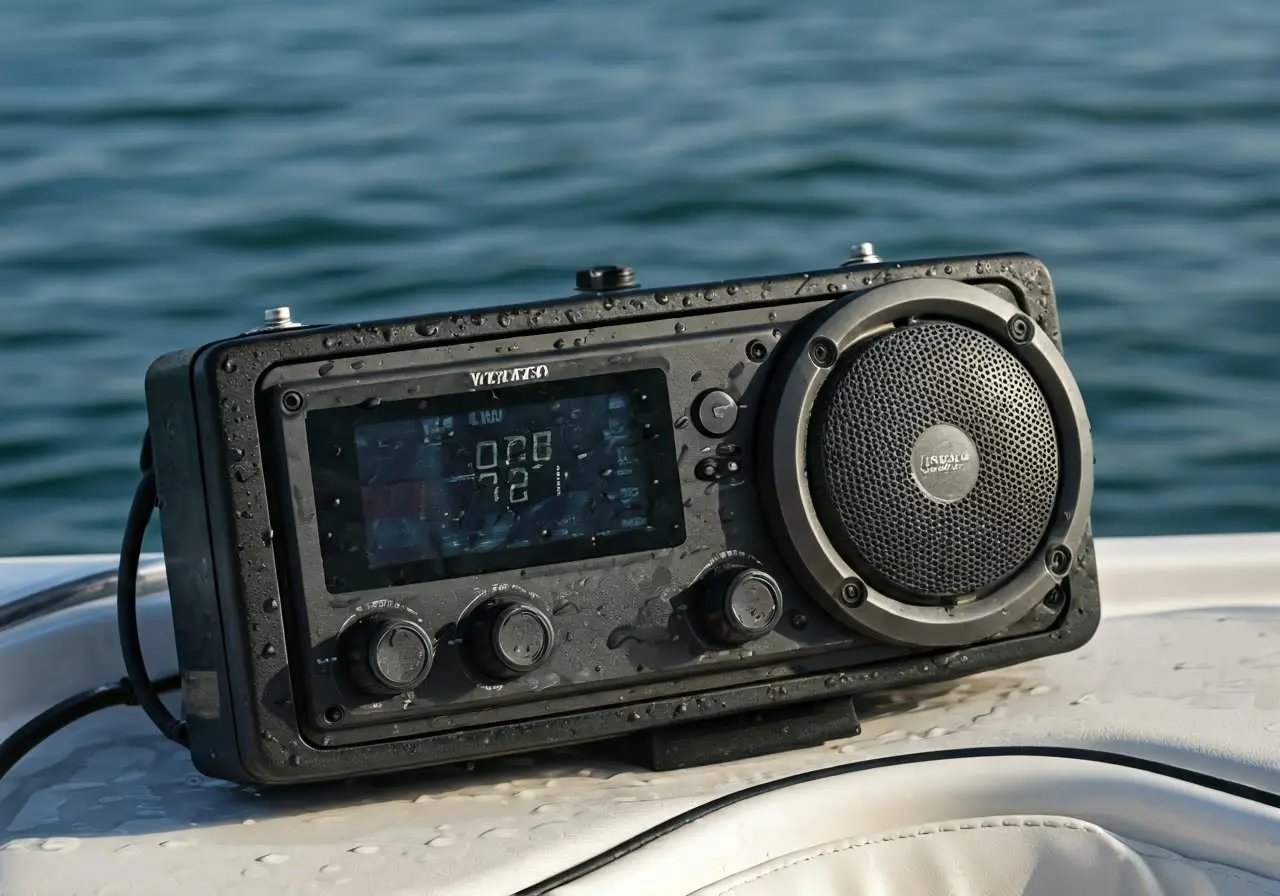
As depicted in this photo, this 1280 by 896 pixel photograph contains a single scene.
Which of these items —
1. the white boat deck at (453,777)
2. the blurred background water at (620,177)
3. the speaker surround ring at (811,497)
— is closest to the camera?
the white boat deck at (453,777)

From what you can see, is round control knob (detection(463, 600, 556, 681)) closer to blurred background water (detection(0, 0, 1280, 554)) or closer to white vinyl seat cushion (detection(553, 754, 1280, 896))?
white vinyl seat cushion (detection(553, 754, 1280, 896))

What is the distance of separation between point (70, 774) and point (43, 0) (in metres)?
5.73

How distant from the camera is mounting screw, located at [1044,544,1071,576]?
44.5 inches

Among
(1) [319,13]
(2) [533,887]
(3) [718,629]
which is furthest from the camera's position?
(1) [319,13]

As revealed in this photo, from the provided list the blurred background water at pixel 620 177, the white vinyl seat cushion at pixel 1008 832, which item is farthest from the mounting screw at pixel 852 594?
the blurred background water at pixel 620 177

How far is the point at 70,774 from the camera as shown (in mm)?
1169

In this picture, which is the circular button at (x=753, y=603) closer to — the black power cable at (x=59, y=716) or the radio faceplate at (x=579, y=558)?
the radio faceplate at (x=579, y=558)

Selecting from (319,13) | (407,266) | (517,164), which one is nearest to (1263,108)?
(517,164)

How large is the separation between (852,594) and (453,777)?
28 centimetres

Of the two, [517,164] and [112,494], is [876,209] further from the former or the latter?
[112,494]

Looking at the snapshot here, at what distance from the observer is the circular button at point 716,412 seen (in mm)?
1072

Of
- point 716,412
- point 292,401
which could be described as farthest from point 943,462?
point 292,401

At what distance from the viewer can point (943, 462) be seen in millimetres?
1090

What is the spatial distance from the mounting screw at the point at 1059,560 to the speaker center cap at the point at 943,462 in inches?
3.2
